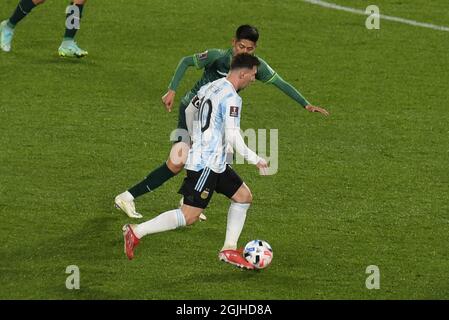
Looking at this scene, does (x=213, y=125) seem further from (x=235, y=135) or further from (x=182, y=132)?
(x=182, y=132)

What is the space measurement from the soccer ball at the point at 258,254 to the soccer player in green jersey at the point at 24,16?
7.44 meters

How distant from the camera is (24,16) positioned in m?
18.5

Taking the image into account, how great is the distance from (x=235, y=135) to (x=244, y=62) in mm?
771

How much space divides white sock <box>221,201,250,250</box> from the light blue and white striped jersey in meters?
0.46

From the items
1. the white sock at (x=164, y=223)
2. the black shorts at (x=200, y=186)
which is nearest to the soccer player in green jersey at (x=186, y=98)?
the black shorts at (x=200, y=186)

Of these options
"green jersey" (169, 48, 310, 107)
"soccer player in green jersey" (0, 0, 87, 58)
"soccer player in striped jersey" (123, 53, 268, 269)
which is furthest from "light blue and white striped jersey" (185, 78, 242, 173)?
"soccer player in green jersey" (0, 0, 87, 58)

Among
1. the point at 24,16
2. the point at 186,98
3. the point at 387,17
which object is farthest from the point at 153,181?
the point at 387,17

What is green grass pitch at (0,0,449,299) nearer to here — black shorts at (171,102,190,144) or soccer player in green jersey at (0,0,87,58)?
soccer player in green jersey at (0,0,87,58)

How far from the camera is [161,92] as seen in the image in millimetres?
17781

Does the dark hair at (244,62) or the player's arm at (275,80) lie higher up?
the player's arm at (275,80)

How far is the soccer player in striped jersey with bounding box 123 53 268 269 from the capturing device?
11.8 metres

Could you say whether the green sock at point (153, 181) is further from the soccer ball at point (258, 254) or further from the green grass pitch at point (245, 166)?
the soccer ball at point (258, 254)

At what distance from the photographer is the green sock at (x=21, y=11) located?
18.4m

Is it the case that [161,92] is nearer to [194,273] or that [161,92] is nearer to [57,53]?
[57,53]
